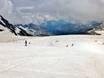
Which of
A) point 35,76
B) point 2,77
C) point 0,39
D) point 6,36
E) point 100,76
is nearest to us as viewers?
point 2,77

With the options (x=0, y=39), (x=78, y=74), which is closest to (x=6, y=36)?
(x=0, y=39)

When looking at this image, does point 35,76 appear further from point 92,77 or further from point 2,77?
point 92,77

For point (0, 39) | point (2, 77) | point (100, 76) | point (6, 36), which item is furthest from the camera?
point (6, 36)

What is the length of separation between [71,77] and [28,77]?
334cm

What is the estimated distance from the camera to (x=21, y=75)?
19547 millimetres

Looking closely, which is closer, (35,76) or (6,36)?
(35,76)

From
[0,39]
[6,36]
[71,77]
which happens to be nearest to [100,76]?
[71,77]

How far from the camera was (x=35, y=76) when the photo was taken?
19453 mm

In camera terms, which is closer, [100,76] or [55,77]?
[55,77]

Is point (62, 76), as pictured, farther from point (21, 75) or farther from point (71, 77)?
point (21, 75)

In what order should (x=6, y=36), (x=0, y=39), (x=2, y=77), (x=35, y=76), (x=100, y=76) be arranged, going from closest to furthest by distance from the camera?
(x=2, y=77)
(x=35, y=76)
(x=100, y=76)
(x=0, y=39)
(x=6, y=36)

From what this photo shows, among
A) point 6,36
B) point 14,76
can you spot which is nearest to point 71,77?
point 14,76

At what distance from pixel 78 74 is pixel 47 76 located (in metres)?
3.04

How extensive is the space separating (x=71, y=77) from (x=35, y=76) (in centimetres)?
273
